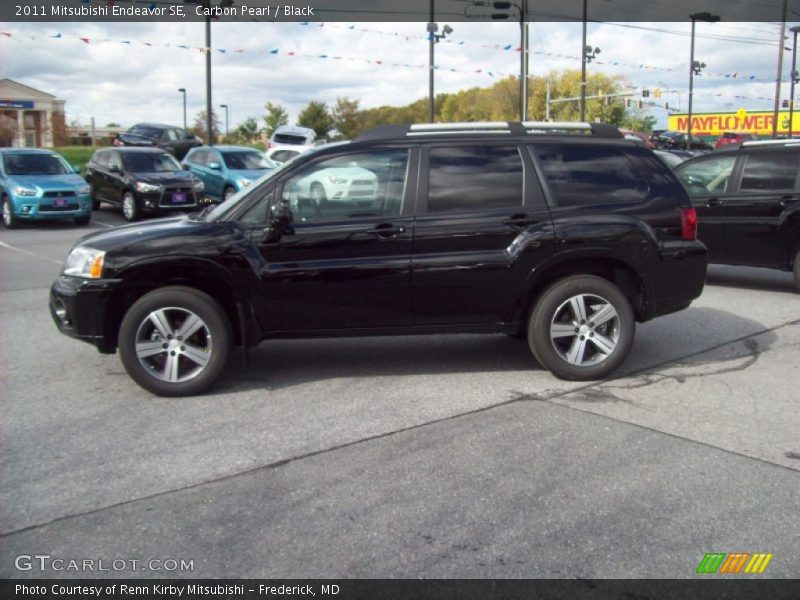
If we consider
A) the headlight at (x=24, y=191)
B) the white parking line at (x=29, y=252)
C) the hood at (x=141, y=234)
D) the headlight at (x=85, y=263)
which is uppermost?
the headlight at (x=24, y=191)

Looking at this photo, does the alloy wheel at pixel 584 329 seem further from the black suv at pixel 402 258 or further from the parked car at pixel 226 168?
the parked car at pixel 226 168

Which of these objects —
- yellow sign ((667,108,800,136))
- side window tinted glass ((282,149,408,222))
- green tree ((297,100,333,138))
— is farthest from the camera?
yellow sign ((667,108,800,136))

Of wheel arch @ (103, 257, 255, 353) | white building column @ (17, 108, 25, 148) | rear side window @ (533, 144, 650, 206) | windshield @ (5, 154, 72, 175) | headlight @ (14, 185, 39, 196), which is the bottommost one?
wheel arch @ (103, 257, 255, 353)

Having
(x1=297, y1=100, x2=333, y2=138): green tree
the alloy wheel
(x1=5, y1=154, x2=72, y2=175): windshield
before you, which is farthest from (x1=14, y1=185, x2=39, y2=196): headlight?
(x1=297, y1=100, x2=333, y2=138): green tree

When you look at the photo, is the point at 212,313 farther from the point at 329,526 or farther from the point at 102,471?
the point at 329,526

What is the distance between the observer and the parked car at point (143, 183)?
19234 mm

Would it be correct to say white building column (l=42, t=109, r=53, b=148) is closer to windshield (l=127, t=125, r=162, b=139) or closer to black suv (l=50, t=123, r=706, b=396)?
windshield (l=127, t=125, r=162, b=139)

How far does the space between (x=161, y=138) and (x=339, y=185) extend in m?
32.5

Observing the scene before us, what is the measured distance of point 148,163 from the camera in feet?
67.1

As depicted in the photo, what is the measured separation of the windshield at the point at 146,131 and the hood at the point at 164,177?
17.5m

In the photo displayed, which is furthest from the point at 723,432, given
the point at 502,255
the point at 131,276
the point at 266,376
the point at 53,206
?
the point at 53,206

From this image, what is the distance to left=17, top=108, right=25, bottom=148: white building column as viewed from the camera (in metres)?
65.8

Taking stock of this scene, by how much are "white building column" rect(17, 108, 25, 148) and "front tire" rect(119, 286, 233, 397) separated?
2643 inches

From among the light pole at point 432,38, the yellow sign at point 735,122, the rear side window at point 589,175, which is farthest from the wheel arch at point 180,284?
the yellow sign at point 735,122
